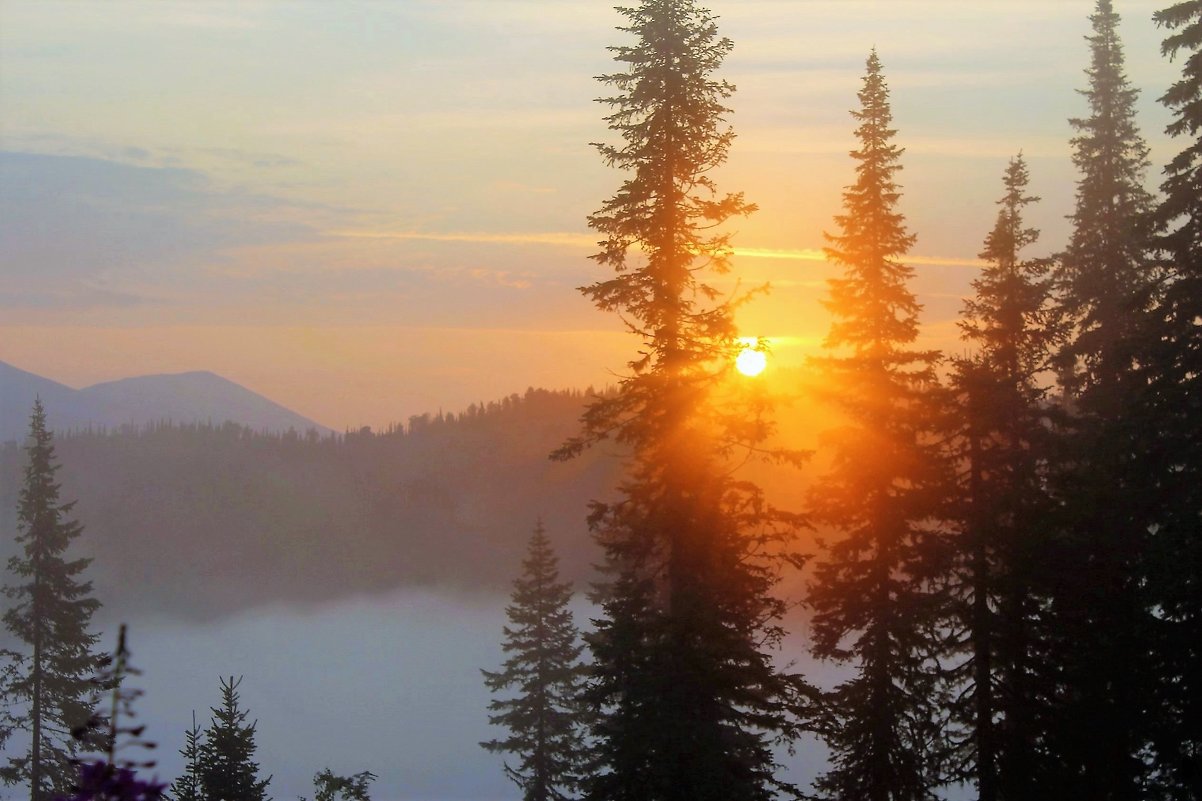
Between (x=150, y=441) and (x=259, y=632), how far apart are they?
6724 cm

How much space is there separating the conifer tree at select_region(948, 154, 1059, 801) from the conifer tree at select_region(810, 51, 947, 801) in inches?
31.7

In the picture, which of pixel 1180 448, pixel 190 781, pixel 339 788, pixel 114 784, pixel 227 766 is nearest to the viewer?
pixel 114 784

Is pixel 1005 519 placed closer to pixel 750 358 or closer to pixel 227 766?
pixel 750 358

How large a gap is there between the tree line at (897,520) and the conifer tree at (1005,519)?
2.3 inches

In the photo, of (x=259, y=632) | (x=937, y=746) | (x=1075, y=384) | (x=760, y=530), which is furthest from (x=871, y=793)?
(x=259, y=632)

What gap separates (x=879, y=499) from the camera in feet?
68.8

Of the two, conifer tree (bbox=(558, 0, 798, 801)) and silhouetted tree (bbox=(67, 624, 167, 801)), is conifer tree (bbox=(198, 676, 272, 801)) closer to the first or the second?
conifer tree (bbox=(558, 0, 798, 801))

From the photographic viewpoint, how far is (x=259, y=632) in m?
118

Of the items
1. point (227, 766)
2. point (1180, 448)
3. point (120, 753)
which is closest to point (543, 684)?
point (227, 766)

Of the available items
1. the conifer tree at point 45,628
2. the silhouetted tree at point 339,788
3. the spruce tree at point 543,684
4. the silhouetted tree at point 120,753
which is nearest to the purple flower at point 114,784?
the silhouetted tree at point 120,753

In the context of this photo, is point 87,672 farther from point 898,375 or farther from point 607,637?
point 898,375

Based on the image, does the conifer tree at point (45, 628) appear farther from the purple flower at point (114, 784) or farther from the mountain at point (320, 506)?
the mountain at point (320, 506)

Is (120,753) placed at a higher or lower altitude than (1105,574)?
lower

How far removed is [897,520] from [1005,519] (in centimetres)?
265
